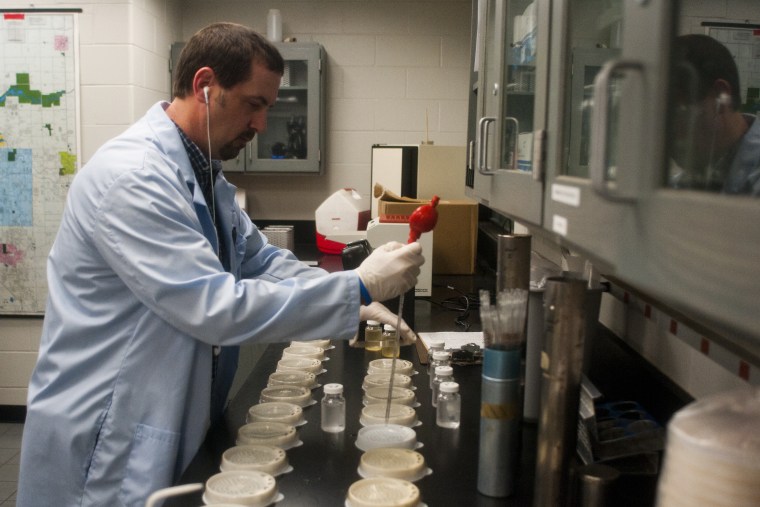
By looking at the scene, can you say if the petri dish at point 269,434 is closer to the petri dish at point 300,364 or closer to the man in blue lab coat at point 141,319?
the man in blue lab coat at point 141,319

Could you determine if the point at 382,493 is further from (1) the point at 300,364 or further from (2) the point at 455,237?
(2) the point at 455,237

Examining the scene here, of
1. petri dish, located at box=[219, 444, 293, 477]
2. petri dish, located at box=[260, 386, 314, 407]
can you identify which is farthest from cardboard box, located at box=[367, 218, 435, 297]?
petri dish, located at box=[219, 444, 293, 477]

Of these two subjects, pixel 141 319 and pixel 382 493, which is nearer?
pixel 382 493

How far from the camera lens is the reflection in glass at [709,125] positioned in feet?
1.90

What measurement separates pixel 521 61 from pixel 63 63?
2944 mm

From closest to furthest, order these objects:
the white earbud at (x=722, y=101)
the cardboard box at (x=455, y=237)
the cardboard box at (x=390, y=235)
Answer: the white earbud at (x=722, y=101)
the cardboard box at (x=390, y=235)
the cardboard box at (x=455, y=237)

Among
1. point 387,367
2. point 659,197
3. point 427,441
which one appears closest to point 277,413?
point 427,441

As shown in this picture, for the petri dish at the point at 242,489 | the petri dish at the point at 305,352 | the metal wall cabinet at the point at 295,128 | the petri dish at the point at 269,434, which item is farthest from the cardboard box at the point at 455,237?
the petri dish at the point at 242,489

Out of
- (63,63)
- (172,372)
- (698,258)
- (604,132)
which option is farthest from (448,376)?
(63,63)

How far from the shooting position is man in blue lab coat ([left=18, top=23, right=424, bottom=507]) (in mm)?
1321

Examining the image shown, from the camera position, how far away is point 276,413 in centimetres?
138

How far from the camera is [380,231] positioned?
8.81 feet

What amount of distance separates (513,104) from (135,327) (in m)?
0.91

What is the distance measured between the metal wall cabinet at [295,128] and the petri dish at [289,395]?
2.40 metres
